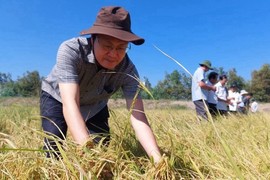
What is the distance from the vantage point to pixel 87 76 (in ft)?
5.70

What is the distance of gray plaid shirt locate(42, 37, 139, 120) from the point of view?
154 cm

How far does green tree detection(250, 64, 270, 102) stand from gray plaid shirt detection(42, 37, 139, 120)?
135 ft

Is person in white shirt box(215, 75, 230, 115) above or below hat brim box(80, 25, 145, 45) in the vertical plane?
below

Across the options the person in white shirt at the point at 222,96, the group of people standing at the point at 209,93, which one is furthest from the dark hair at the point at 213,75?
the person in white shirt at the point at 222,96

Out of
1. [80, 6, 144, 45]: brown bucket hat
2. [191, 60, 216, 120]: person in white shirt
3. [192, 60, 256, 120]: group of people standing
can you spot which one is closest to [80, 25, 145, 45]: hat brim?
[80, 6, 144, 45]: brown bucket hat

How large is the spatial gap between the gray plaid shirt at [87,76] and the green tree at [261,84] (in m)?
41.2

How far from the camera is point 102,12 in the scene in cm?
154

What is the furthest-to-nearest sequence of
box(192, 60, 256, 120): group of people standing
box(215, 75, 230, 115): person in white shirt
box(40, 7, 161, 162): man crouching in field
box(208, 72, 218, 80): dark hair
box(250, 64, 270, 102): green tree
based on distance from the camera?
box(250, 64, 270, 102): green tree < box(215, 75, 230, 115): person in white shirt < box(208, 72, 218, 80): dark hair < box(192, 60, 256, 120): group of people standing < box(40, 7, 161, 162): man crouching in field

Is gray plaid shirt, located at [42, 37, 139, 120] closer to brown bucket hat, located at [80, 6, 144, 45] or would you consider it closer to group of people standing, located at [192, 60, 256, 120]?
brown bucket hat, located at [80, 6, 144, 45]

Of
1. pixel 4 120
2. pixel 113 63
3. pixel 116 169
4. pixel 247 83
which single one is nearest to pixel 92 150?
pixel 116 169

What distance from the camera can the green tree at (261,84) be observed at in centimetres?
4044

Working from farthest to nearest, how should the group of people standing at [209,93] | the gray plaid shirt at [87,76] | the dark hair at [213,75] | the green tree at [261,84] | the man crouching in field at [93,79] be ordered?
the green tree at [261,84] < the dark hair at [213,75] < the group of people standing at [209,93] < the gray plaid shirt at [87,76] < the man crouching in field at [93,79]

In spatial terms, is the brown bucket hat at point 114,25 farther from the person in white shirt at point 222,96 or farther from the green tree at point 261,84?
the green tree at point 261,84

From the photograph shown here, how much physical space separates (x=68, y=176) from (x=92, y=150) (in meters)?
0.14
